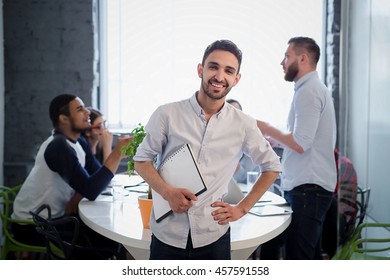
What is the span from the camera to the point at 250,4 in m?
1.68

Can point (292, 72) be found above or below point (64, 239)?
above

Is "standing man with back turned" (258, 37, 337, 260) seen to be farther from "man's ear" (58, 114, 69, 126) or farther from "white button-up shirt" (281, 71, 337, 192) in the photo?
"man's ear" (58, 114, 69, 126)

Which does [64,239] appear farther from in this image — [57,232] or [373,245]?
[373,245]

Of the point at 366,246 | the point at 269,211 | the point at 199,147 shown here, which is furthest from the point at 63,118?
the point at 366,246

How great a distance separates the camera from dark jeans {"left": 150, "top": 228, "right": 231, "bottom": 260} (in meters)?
1.08

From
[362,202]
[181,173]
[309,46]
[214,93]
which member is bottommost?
[362,202]

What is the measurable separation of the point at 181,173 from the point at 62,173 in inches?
32.6

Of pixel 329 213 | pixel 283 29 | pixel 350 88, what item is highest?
pixel 283 29

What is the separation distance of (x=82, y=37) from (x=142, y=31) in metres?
0.43

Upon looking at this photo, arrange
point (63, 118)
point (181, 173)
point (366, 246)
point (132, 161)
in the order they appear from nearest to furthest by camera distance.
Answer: point (181, 173) < point (366, 246) < point (132, 161) < point (63, 118)

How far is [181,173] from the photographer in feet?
3.44
